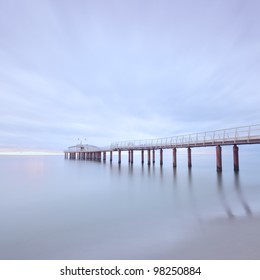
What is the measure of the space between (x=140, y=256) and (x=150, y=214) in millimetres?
3107

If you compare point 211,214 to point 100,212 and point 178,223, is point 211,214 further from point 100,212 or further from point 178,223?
point 100,212

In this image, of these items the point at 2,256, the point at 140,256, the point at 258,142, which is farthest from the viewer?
the point at 258,142

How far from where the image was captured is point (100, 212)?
24.4 ft

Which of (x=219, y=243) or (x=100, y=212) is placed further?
(x=100, y=212)

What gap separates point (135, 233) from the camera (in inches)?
205

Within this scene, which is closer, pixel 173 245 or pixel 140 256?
pixel 140 256

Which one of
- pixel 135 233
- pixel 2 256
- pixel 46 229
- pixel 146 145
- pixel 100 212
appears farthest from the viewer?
pixel 146 145

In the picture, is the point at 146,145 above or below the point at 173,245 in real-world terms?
above

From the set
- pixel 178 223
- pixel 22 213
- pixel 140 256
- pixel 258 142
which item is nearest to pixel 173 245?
pixel 140 256

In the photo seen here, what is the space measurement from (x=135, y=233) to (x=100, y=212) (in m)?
2.56
